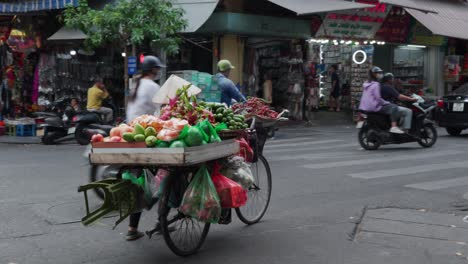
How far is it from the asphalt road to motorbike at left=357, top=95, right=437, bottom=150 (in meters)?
1.18

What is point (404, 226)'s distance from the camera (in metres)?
6.23

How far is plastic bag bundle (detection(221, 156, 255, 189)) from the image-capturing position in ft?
17.7

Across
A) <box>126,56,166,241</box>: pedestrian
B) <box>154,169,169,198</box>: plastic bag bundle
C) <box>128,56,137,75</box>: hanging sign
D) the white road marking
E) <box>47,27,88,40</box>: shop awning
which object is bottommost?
the white road marking

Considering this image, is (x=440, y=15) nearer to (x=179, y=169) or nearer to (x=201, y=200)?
(x=179, y=169)

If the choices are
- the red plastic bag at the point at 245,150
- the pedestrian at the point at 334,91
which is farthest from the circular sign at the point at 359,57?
the red plastic bag at the point at 245,150

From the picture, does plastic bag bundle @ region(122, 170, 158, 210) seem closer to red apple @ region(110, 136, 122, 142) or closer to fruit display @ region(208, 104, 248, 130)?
red apple @ region(110, 136, 122, 142)

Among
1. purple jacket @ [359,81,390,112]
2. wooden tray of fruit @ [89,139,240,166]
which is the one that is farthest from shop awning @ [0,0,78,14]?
wooden tray of fruit @ [89,139,240,166]

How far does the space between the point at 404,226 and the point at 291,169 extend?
3930 mm

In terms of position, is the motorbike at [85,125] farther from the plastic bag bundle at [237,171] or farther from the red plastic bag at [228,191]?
the red plastic bag at [228,191]

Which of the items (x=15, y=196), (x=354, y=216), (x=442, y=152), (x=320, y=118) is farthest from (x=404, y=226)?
(x=320, y=118)

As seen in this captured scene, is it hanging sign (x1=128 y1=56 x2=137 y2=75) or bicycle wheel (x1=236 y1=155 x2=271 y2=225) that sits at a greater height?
hanging sign (x1=128 y1=56 x2=137 y2=75)

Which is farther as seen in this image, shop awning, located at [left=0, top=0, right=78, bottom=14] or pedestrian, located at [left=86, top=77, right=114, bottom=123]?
shop awning, located at [left=0, top=0, right=78, bottom=14]

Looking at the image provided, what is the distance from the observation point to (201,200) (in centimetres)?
491

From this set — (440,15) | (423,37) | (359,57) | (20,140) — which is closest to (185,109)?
(20,140)
